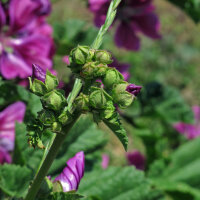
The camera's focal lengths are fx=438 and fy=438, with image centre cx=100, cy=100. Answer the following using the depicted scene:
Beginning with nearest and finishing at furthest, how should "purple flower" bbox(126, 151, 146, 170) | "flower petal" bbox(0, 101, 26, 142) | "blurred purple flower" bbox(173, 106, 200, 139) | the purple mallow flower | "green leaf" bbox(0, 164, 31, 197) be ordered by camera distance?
"green leaf" bbox(0, 164, 31, 197) < "flower petal" bbox(0, 101, 26, 142) < the purple mallow flower < "purple flower" bbox(126, 151, 146, 170) < "blurred purple flower" bbox(173, 106, 200, 139)

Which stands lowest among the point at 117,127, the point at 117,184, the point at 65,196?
the point at 117,184

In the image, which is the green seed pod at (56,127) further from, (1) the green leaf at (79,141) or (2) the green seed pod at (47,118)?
(1) the green leaf at (79,141)

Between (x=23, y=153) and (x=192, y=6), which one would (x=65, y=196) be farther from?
(x=192, y=6)

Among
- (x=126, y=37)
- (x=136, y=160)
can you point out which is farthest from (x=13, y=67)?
(x=136, y=160)

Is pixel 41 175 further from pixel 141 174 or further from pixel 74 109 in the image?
pixel 141 174

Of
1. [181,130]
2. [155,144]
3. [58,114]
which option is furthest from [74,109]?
[181,130]

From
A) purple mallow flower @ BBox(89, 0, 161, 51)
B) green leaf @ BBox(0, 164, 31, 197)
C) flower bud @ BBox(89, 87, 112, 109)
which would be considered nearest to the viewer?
flower bud @ BBox(89, 87, 112, 109)

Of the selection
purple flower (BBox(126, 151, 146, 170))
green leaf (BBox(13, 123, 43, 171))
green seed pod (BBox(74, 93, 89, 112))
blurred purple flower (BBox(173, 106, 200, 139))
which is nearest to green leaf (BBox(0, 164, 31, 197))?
green leaf (BBox(13, 123, 43, 171))

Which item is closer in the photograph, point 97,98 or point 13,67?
point 97,98

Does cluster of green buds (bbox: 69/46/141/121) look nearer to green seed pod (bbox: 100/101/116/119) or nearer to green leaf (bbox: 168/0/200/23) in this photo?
green seed pod (bbox: 100/101/116/119)
